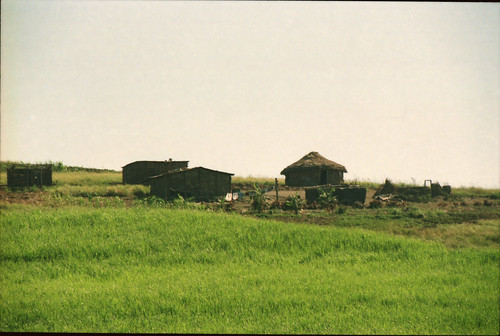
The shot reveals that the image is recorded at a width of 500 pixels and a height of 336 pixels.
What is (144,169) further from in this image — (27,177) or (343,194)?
(343,194)

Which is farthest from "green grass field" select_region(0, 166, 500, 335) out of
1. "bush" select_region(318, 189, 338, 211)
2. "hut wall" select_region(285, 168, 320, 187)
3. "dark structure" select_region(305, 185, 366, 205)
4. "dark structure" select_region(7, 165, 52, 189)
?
"dark structure" select_region(7, 165, 52, 189)

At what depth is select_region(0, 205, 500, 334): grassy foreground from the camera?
23.5ft

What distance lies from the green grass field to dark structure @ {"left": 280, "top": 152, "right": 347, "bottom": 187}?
1565cm

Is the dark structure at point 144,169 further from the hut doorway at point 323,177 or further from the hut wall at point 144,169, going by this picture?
the hut doorway at point 323,177

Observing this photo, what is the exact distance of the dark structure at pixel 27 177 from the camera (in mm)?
32875

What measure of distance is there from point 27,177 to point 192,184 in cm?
1661

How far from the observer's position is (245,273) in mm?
10062

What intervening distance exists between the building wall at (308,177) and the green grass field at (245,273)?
51.6 ft

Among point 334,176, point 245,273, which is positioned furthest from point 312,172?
point 245,273

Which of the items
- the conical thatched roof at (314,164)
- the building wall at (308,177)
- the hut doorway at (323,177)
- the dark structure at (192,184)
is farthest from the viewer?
the hut doorway at (323,177)

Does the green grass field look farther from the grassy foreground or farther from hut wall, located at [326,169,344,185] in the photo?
hut wall, located at [326,169,344,185]

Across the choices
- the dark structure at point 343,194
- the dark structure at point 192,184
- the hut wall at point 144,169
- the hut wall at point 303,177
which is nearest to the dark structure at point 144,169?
the hut wall at point 144,169

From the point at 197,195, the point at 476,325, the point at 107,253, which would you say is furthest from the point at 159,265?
the point at 197,195

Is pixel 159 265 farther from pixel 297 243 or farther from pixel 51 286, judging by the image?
pixel 297 243
